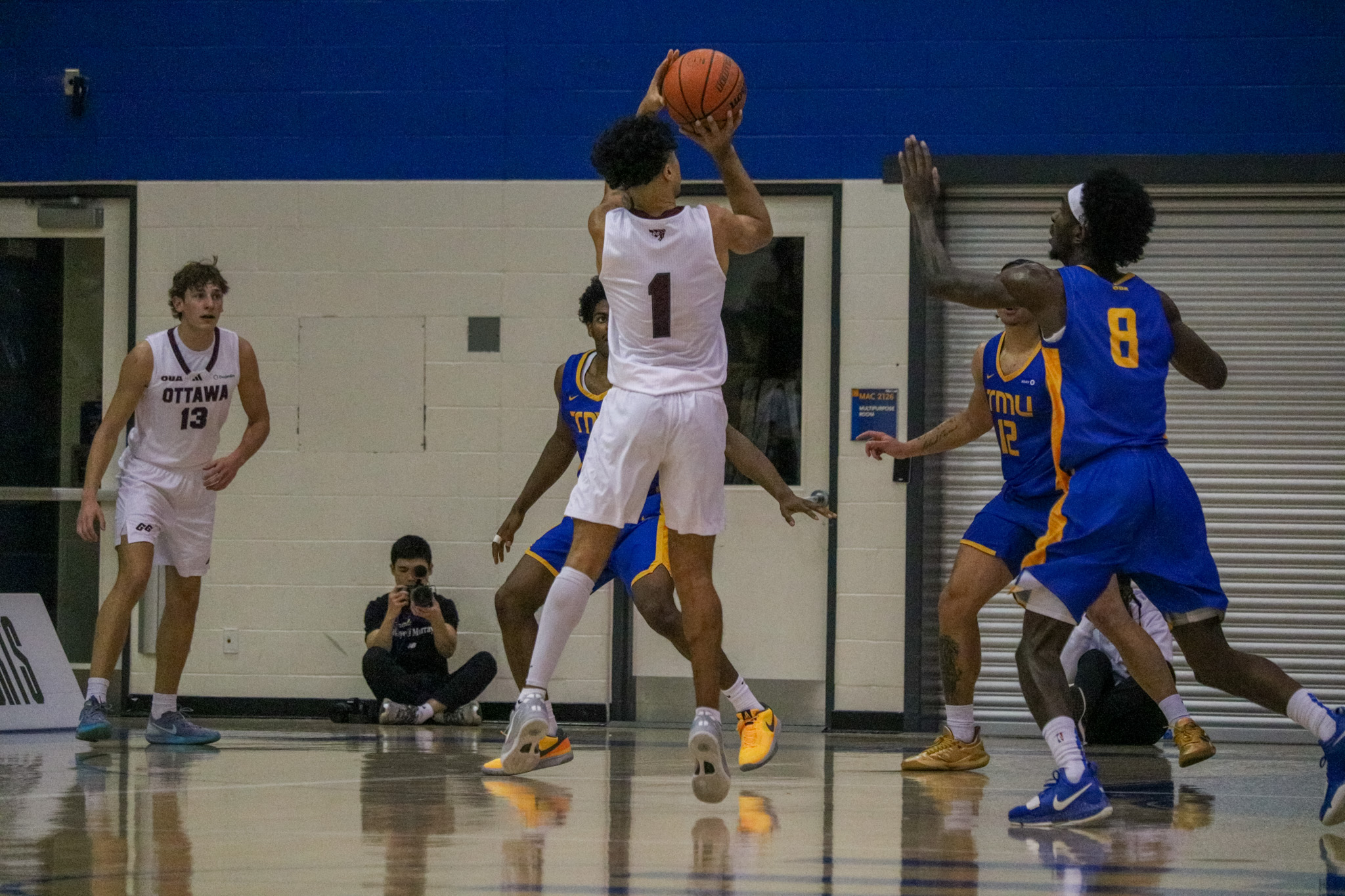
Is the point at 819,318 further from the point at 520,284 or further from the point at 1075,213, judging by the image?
the point at 1075,213

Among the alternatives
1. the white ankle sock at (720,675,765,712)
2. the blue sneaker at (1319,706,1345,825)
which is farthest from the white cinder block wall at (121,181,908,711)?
the blue sneaker at (1319,706,1345,825)

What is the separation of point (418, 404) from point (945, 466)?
2961 mm

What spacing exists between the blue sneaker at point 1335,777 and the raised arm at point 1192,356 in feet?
3.64

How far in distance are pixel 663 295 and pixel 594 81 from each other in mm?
4670

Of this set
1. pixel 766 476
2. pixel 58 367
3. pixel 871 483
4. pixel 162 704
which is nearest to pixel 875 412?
pixel 871 483

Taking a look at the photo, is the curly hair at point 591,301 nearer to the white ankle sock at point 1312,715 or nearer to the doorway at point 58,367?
the white ankle sock at point 1312,715

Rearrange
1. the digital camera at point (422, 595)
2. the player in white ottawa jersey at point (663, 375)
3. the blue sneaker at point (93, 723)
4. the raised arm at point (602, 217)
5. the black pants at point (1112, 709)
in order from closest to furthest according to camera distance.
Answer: the player in white ottawa jersey at point (663, 375) → the raised arm at point (602, 217) → the blue sneaker at point (93, 723) → the black pants at point (1112, 709) → the digital camera at point (422, 595)

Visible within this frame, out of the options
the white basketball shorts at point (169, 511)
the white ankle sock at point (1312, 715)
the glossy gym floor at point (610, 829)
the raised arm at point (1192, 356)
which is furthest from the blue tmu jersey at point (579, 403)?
the white ankle sock at point (1312, 715)

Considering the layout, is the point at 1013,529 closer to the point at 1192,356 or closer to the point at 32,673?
the point at 1192,356

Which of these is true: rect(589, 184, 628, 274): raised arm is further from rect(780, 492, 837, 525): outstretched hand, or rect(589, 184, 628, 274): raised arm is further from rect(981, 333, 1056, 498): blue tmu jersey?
rect(981, 333, 1056, 498): blue tmu jersey

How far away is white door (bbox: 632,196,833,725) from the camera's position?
852cm

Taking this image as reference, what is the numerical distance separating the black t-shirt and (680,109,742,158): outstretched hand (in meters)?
4.41

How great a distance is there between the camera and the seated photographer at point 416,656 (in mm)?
8219

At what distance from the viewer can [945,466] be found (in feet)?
28.3
